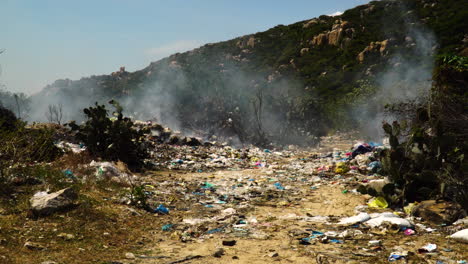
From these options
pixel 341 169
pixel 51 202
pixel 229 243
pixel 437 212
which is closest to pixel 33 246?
pixel 51 202

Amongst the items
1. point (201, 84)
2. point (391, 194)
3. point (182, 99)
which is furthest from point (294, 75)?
point (391, 194)

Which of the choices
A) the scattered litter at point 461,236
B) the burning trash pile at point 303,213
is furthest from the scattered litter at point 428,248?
the scattered litter at point 461,236

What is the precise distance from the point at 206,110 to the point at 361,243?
67.3 ft

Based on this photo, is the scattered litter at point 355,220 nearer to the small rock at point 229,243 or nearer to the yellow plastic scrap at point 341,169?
the small rock at point 229,243

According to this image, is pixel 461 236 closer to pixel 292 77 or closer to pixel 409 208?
pixel 409 208

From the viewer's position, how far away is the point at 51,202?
394 cm

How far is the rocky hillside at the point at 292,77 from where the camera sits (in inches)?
821

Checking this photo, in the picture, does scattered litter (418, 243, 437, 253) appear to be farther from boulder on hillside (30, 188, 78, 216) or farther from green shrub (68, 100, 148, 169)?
green shrub (68, 100, 148, 169)

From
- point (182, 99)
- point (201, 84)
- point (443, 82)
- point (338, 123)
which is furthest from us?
point (201, 84)

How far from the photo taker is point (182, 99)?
105ft

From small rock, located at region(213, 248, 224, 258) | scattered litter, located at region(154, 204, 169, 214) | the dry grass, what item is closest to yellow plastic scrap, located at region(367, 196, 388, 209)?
small rock, located at region(213, 248, 224, 258)

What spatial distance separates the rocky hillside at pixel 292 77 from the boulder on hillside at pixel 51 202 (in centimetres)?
1282

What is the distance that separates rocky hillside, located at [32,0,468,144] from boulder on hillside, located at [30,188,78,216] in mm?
12819

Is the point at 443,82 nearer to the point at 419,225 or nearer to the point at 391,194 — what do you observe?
the point at 391,194
